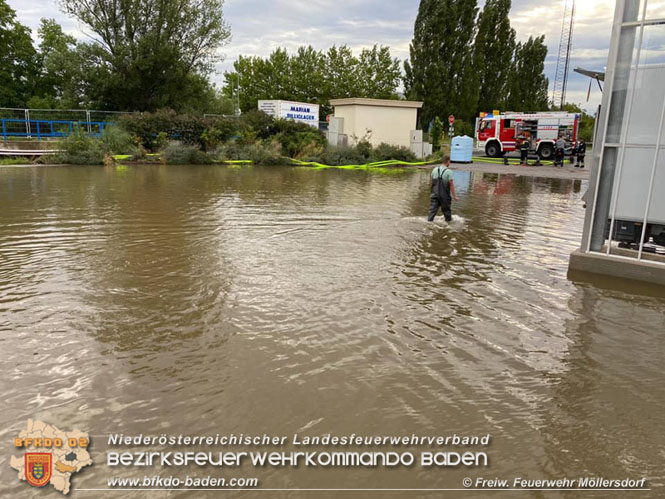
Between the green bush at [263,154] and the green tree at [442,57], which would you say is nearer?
the green bush at [263,154]

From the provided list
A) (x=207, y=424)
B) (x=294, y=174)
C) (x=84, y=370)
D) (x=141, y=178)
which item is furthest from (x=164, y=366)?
(x=294, y=174)

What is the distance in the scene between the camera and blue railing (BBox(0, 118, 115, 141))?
2769 cm

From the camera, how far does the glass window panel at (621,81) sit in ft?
23.1

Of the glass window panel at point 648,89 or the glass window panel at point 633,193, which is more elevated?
the glass window panel at point 648,89

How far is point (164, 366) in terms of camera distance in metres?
4.41

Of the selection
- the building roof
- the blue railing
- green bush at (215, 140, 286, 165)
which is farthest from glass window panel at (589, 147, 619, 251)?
the blue railing

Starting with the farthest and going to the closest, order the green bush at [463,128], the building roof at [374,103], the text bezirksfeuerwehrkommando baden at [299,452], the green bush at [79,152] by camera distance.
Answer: the green bush at [463,128] → the building roof at [374,103] → the green bush at [79,152] → the text bezirksfeuerwehrkommando baden at [299,452]

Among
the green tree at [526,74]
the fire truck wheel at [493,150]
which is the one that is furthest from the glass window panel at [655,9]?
the green tree at [526,74]

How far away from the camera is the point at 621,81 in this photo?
7172 millimetres

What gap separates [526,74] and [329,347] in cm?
5429

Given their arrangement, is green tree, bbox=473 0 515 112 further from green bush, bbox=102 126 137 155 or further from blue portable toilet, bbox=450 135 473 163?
green bush, bbox=102 126 137 155

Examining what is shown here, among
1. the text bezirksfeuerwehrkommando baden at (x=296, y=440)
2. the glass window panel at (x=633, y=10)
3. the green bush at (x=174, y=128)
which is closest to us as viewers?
the text bezirksfeuerwehrkommando baden at (x=296, y=440)

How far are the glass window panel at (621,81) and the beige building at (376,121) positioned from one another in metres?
24.2

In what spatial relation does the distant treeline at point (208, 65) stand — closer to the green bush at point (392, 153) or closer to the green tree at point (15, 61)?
the green tree at point (15, 61)
